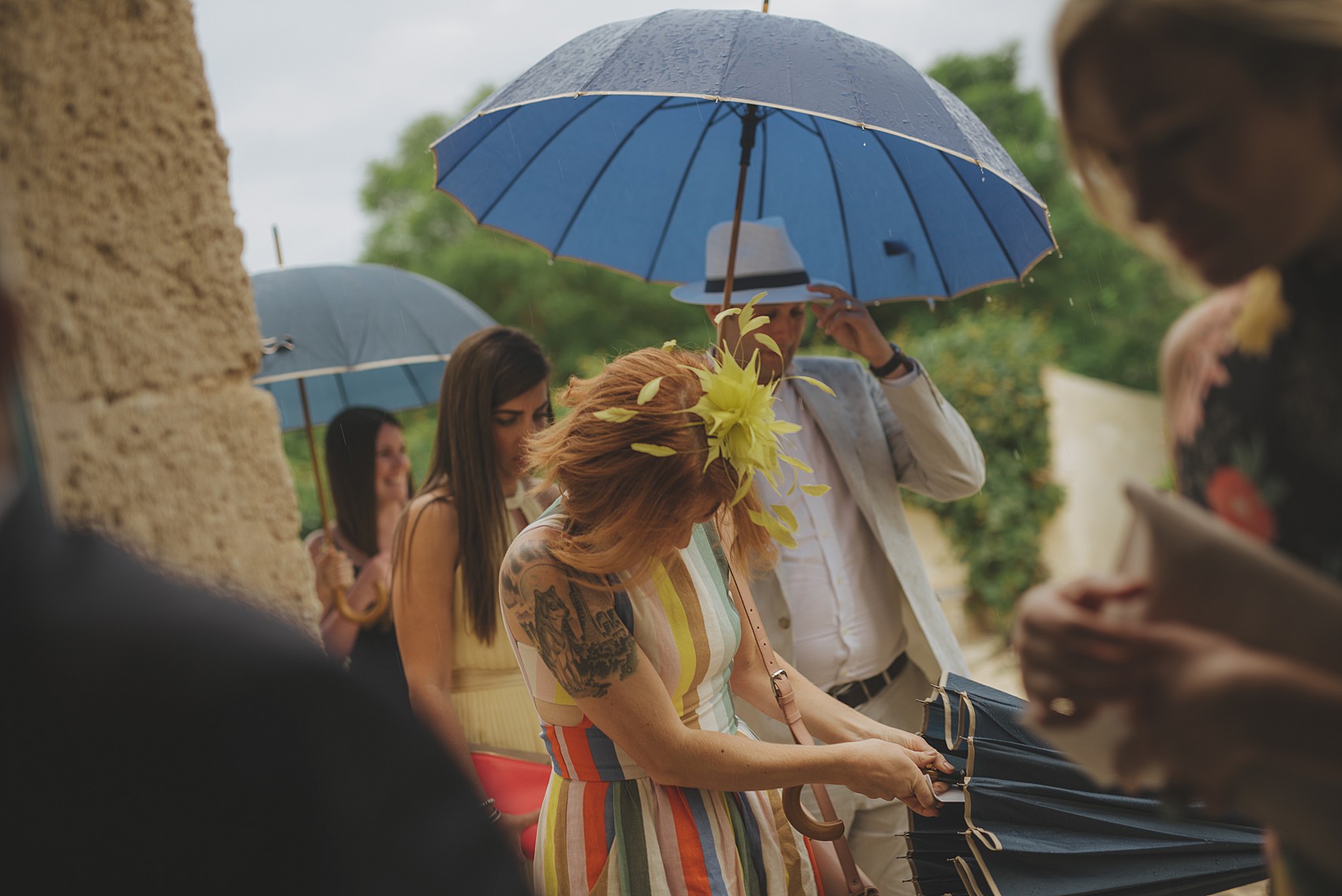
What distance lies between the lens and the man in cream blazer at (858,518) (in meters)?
2.96

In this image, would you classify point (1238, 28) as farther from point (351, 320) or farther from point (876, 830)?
point (351, 320)

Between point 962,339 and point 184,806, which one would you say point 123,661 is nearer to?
point 184,806

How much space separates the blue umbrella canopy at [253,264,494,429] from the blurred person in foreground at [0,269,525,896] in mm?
3068

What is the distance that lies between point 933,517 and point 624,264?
23.0 ft

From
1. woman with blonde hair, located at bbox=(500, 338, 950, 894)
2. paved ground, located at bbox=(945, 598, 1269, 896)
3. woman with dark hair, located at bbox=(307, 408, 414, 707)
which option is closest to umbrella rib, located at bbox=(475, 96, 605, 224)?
woman with dark hair, located at bbox=(307, 408, 414, 707)

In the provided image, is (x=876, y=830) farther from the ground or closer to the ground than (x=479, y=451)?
closer to the ground

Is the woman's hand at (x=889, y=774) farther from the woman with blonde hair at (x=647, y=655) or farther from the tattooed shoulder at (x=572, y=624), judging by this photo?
the tattooed shoulder at (x=572, y=624)

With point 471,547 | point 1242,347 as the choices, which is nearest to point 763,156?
point 471,547

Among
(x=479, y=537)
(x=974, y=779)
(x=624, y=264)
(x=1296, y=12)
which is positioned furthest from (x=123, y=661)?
(x=624, y=264)

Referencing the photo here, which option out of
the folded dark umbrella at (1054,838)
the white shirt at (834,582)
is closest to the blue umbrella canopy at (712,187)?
the white shirt at (834,582)

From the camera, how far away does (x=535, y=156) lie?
11.8ft

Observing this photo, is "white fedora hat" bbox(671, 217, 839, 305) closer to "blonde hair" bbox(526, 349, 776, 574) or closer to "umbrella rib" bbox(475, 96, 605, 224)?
"umbrella rib" bbox(475, 96, 605, 224)

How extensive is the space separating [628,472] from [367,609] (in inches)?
89.3

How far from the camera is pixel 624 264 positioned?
375 cm
